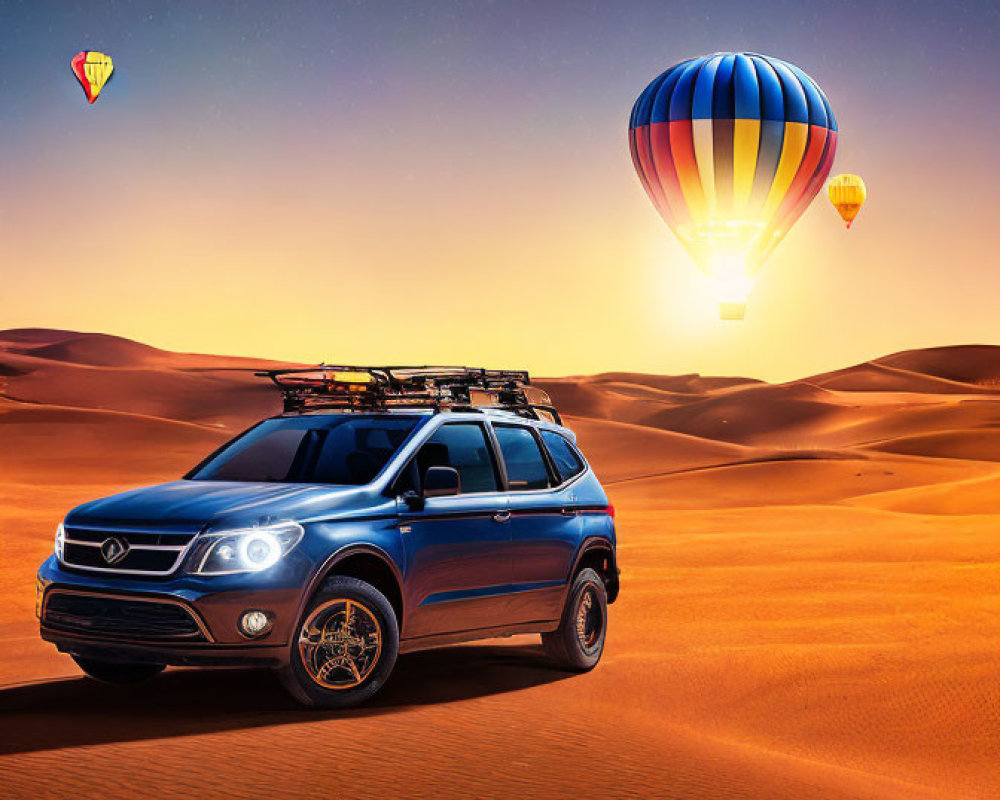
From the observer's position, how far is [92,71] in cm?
6406

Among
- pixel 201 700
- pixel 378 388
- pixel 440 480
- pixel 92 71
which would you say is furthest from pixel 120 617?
pixel 92 71

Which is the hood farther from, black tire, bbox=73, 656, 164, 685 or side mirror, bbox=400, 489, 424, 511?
black tire, bbox=73, 656, 164, 685

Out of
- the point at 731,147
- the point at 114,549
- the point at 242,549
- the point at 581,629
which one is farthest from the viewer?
the point at 731,147

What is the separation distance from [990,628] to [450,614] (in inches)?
262

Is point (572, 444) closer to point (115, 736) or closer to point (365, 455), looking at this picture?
point (365, 455)

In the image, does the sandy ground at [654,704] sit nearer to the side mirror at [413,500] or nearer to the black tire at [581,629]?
the black tire at [581,629]

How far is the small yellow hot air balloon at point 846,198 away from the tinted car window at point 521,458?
2324 inches

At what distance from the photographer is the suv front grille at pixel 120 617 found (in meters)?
8.93

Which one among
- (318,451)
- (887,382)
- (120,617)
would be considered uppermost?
(318,451)

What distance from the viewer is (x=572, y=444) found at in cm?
1265

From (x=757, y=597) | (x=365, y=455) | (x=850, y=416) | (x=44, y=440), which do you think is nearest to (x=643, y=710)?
(x=365, y=455)

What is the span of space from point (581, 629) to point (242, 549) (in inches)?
145

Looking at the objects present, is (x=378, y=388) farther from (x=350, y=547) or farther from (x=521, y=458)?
(x=350, y=547)

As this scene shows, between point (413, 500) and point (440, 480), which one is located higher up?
point (440, 480)
